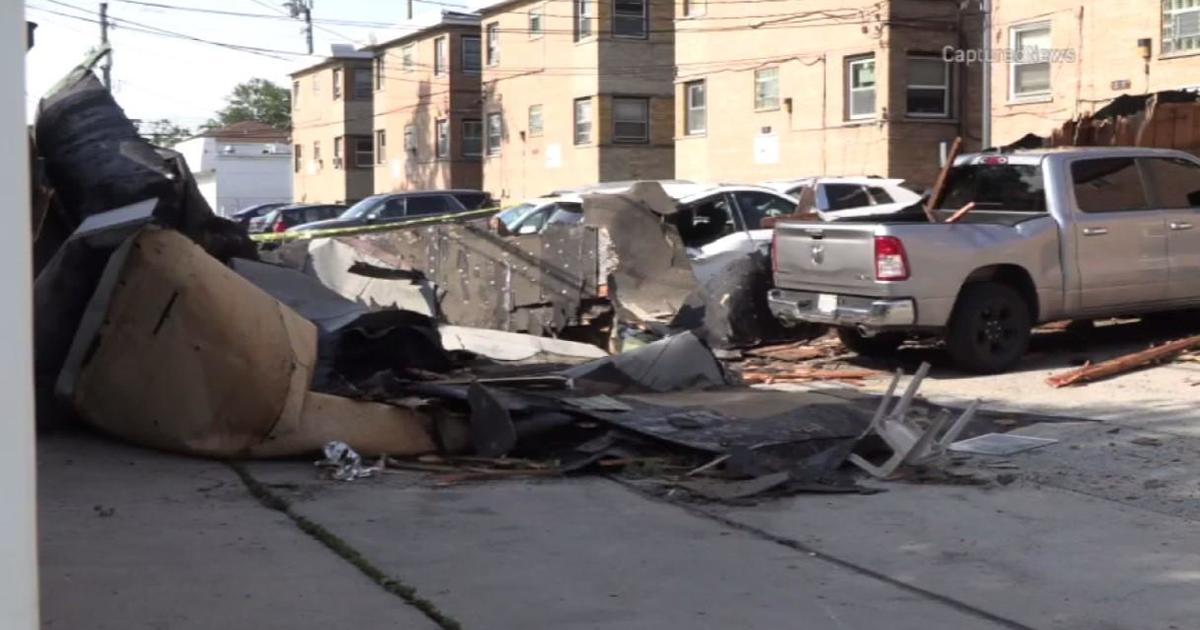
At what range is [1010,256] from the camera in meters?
11.8

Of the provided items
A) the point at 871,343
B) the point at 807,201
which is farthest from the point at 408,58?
the point at 871,343

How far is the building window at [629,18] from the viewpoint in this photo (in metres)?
37.8

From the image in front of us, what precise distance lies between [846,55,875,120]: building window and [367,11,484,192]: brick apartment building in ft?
63.5

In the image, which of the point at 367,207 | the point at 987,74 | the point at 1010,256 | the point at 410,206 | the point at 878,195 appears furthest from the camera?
the point at 410,206

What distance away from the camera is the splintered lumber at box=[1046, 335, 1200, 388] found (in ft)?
37.1

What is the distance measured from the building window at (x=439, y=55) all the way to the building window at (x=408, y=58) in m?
1.56

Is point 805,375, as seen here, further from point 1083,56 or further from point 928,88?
point 928,88

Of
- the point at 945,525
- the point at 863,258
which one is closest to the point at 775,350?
the point at 863,258

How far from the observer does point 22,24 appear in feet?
8.34

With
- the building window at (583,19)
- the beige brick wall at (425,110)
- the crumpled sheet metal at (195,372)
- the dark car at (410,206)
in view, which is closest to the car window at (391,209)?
the dark car at (410,206)

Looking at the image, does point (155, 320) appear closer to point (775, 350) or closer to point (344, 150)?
point (775, 350)

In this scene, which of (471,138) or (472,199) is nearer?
(472,199)

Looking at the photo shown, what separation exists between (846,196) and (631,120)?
1975 centimetres

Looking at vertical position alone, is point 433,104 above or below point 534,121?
above
